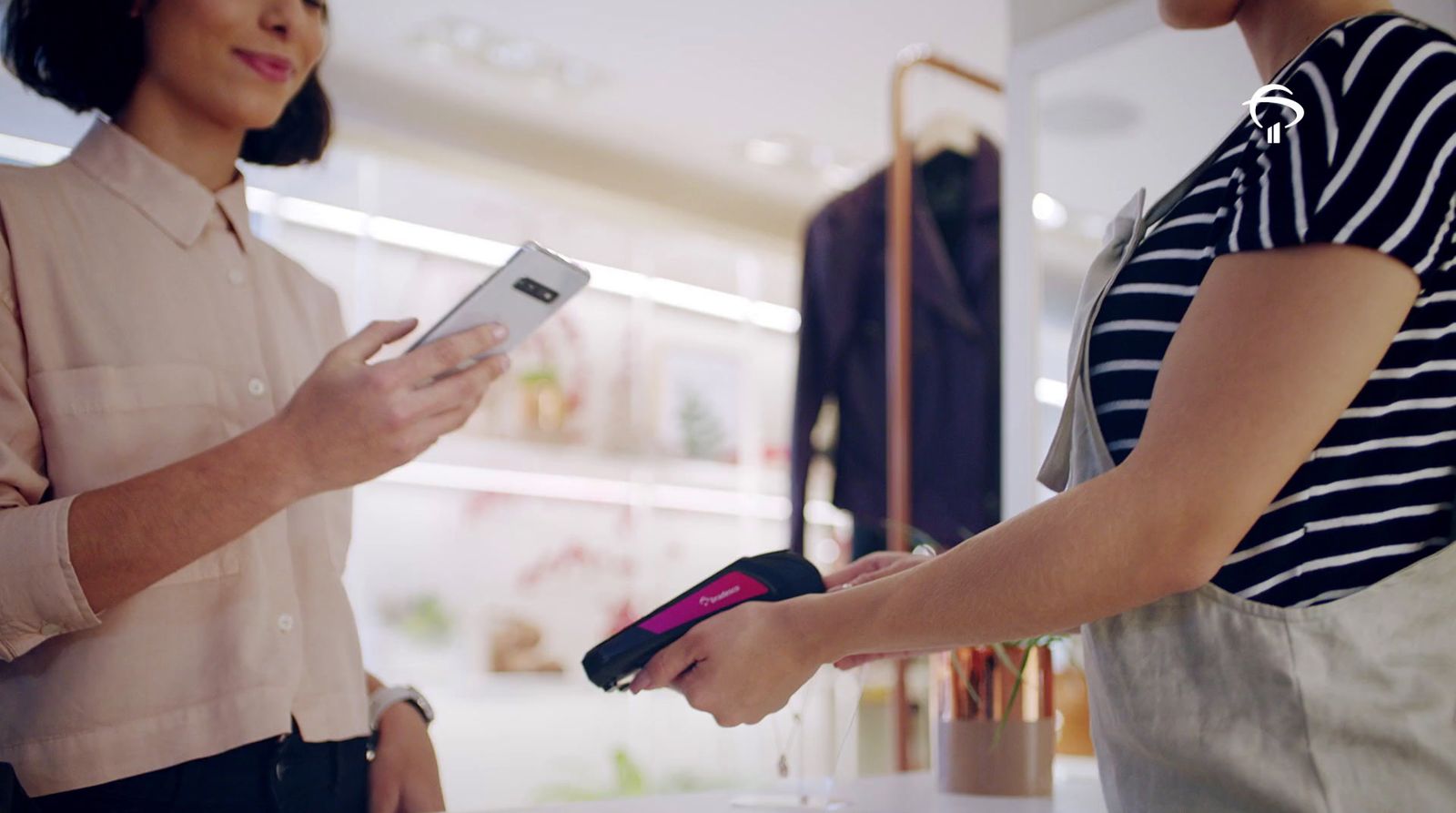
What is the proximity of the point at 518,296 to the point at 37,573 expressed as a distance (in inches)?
16.5

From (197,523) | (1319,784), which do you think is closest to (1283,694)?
(1319,784)

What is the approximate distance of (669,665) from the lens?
88cm

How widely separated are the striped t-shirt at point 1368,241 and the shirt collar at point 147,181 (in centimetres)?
92

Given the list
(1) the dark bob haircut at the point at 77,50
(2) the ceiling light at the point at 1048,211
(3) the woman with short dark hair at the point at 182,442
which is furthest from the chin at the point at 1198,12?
(2) the ceiling light at the point at 1048,211

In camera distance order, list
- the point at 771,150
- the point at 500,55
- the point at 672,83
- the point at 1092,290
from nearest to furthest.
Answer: the point at 1092,290 → the point at 500,55 → the point at 672,83 → the point at 771,150

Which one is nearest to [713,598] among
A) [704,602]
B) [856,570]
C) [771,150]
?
[704,602]

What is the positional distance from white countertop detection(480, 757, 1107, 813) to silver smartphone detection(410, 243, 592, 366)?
0.40m

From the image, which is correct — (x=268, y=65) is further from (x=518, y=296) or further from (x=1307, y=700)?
(x=1307, y=700)

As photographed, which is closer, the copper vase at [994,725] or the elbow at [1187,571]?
the elbow at [1187,571]

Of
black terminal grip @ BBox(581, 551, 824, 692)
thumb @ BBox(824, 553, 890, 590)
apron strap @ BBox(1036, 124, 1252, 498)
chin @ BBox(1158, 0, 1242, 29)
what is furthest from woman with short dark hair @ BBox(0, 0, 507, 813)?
chin @ BBox(1158, 0, 1242, 29)

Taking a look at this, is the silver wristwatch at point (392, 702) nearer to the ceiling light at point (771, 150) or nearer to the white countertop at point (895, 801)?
the white countertop at point (895, 801)

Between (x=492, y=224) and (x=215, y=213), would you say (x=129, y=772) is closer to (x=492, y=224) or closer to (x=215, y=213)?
(x=215, y=213)

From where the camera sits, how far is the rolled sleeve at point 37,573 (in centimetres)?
88

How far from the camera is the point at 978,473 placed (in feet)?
8.48
